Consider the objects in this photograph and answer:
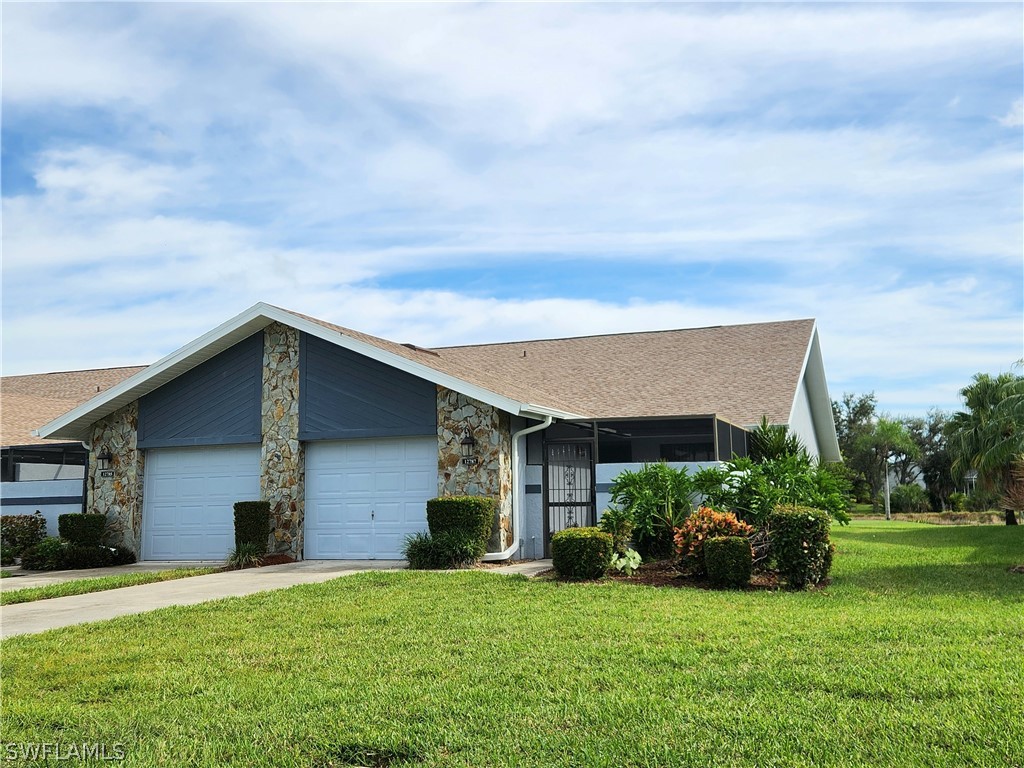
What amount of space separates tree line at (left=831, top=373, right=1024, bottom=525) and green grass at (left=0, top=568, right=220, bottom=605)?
1684cm

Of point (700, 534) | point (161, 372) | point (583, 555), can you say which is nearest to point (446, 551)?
point (583, 555)

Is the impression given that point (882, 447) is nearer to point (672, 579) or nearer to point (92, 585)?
point (672, 579)

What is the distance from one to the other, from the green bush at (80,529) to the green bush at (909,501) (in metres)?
40.3

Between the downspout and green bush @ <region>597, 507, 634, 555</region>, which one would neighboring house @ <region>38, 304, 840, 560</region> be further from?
green bush @ <region>597, 507, 634, 555</region>

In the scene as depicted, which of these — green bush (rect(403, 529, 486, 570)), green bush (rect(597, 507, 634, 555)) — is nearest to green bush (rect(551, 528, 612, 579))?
green bush (rect(597, 507, 634, 555))

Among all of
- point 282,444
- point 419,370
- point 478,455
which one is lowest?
point 478,455

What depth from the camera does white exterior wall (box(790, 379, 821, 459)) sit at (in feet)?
74.6

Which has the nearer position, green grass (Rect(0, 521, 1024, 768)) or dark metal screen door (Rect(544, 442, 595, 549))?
green grass (Rect(0, 521, 1024, 768))

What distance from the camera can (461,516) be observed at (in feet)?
48.6

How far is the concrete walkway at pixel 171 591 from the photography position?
10086 millimetres

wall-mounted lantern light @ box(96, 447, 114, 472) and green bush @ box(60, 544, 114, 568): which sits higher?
wall-mounted lantern light @ box(96, 447, 114, 472)

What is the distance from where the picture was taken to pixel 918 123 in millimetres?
13742

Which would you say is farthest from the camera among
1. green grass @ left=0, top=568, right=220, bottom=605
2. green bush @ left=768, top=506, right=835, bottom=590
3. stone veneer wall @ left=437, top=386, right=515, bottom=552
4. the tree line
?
the tree line

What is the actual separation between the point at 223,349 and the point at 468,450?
5.95 metres
